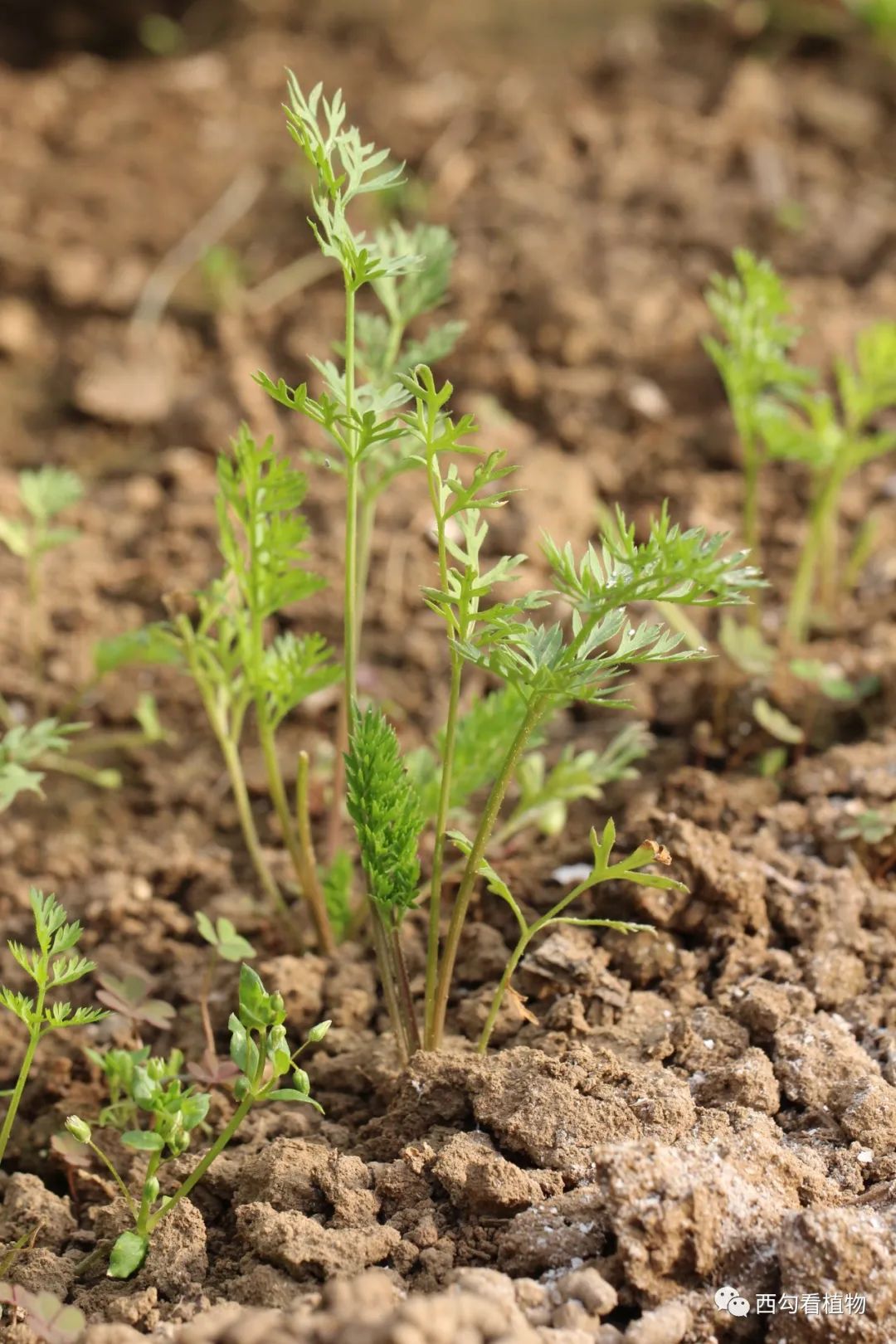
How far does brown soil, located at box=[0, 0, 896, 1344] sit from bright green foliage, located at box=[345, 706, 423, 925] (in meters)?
0.25

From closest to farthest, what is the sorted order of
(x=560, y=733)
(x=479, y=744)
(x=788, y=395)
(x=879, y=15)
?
(x=479, y=744) → (x=788, y=395) → (x=560, y=733) → (x=879, y=15)

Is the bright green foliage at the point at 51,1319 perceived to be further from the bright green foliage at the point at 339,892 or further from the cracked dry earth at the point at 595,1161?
the bright green foliage at the point at 339,892

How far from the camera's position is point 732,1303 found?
4.74 ft

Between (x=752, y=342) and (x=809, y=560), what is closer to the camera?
(x=752, y=342)

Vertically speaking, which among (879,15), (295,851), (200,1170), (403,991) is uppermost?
(879,15)

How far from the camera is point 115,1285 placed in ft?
5.16

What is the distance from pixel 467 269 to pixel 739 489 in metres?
0.96

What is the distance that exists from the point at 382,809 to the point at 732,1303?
67 cm

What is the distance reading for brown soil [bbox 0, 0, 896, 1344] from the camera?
1.50 metres

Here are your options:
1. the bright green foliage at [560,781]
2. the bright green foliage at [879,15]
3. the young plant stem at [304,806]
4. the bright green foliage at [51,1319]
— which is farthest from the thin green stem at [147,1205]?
the bright green foliage at [879,15]

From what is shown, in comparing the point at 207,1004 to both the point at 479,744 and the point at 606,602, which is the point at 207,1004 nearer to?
the point at 479,744

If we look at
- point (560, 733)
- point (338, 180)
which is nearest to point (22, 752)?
point (338, 180)

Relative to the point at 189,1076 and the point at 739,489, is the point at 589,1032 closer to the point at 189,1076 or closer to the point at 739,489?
the point at 189,1076

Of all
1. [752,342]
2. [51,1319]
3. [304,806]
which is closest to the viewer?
[51,1319]
